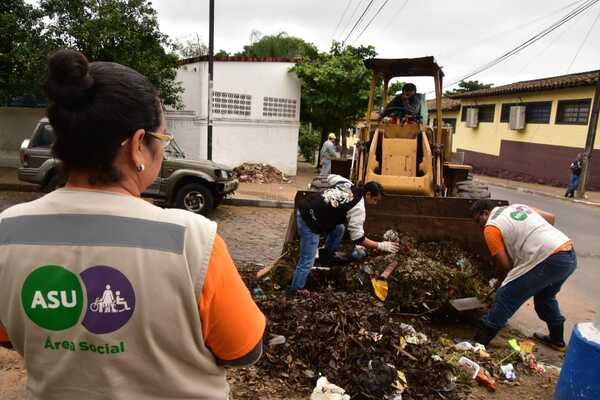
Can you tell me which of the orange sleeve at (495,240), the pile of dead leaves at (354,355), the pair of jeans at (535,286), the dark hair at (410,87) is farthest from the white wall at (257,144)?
the pair of jeans at (535,286)

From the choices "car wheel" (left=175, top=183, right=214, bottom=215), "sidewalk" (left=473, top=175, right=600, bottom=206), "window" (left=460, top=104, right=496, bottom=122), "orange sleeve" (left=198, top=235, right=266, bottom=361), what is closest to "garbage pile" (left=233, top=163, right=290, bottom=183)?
"car wheel" (left=175, top=183, right=214, bottom=215)

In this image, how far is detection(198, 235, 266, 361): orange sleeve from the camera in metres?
1.10

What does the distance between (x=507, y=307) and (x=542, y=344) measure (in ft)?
2.95

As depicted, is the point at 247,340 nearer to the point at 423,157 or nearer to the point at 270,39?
the point at 423,157

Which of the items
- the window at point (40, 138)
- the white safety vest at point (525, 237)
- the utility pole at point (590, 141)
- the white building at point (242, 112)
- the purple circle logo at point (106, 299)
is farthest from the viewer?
the utility pole at point (590, 141)

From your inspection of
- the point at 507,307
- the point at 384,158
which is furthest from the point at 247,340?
the point at 384,158

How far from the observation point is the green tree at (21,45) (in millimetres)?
10211

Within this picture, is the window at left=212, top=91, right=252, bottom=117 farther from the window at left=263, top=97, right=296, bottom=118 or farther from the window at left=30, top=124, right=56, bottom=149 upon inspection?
the window at left=30, top=124, right=56, bottom=149

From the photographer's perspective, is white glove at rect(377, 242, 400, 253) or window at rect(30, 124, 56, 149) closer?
white glove at rect(377, 242, 400, 253)

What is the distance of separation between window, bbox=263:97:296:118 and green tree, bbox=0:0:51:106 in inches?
248

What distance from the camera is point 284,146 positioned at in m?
15.3

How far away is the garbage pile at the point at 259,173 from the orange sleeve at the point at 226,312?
13.0 metres

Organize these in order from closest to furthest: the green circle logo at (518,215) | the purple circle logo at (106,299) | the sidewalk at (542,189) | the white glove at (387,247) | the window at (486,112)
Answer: the purple circle logo at (106,299) < the green circle logo at (518,215) < the white glove at (387,247) < the sidewalk at (542,189) < the window at (486,112)

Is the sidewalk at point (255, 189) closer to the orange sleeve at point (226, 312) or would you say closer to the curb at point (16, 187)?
the curb at point (16, 187)
